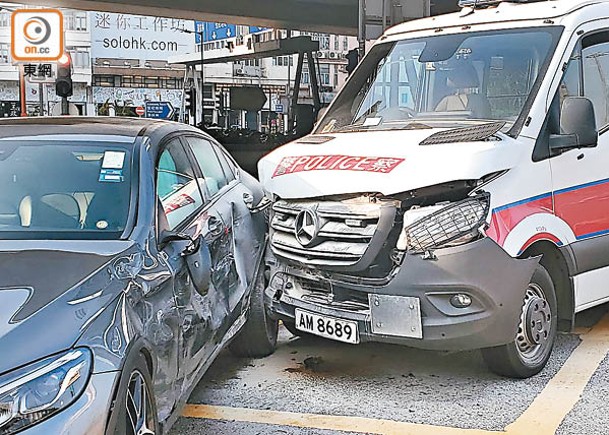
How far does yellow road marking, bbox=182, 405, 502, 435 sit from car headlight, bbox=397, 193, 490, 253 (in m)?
0.95

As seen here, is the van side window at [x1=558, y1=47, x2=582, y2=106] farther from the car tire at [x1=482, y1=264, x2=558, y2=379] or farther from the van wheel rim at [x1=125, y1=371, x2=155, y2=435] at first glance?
the van wheel rim at [x1=125, y1=371, x2=155, y2=435]

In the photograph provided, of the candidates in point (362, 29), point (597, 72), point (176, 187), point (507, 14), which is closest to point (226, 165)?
point (176, 187)

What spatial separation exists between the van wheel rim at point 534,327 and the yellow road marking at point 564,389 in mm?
204

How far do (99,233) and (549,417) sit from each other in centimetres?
255

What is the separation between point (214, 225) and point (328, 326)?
0.91 m

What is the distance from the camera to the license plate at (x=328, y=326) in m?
4.71

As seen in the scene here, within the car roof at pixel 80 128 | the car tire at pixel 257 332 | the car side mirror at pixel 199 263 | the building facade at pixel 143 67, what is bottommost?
the car tire at pixel 257 332

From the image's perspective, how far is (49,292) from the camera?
118 inches

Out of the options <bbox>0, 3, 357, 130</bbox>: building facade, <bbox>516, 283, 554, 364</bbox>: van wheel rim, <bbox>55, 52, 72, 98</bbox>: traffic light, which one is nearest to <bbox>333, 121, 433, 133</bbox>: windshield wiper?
<bbox>516, 283, 554, 364</bbox>: van wheel rim

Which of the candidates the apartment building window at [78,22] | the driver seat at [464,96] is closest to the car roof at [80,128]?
the driver seat at [464,96]

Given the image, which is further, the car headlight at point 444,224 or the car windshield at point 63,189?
the car headlight at point 444,224

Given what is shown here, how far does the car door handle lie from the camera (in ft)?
14.9

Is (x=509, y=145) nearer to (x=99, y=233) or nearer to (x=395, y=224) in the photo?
(x=395, y=224)

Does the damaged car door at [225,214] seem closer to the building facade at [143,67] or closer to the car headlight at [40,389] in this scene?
the car headlight at [40,389]
